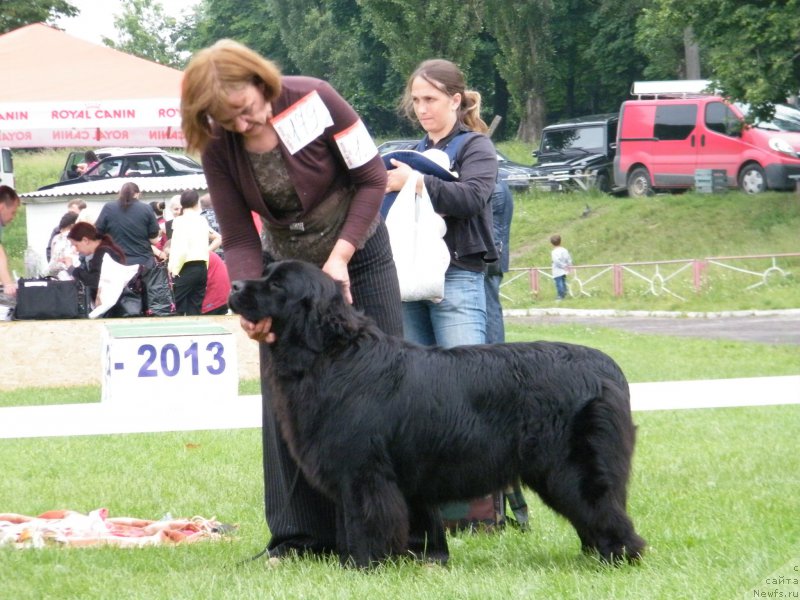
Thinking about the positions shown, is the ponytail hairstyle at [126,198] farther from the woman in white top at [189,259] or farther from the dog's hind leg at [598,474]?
the dog's hind leg at [598,474]

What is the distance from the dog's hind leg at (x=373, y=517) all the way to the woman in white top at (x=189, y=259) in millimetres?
8174

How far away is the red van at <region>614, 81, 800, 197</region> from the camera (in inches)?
968

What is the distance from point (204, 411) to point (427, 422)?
72.0 inches

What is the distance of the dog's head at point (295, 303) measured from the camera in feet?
12.8

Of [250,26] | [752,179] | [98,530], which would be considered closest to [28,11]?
[250,26]

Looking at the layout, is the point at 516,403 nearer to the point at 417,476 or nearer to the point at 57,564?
the point at 417,476

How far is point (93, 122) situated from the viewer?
1448cm

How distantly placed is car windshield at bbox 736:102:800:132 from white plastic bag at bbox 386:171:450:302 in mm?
20810

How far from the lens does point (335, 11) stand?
49594 millimetres

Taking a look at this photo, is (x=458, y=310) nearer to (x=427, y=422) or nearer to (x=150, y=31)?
(x=427, y=422)

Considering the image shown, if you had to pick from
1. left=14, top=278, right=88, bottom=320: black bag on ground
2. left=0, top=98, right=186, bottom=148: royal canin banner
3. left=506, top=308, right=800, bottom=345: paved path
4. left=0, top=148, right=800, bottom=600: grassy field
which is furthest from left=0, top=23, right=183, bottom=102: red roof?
left=506, top=308, right=800, bottom=345: paved path

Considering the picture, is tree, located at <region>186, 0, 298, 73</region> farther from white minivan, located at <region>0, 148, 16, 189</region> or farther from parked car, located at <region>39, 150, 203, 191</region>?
parked car, located at <region>39, 150, 203, 191</region>

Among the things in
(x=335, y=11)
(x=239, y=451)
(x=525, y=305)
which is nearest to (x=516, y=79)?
(x=335, y=11)

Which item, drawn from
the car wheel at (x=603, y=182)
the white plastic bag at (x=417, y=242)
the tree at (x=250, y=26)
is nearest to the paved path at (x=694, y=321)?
the car wheel at (x=603, y=182)
